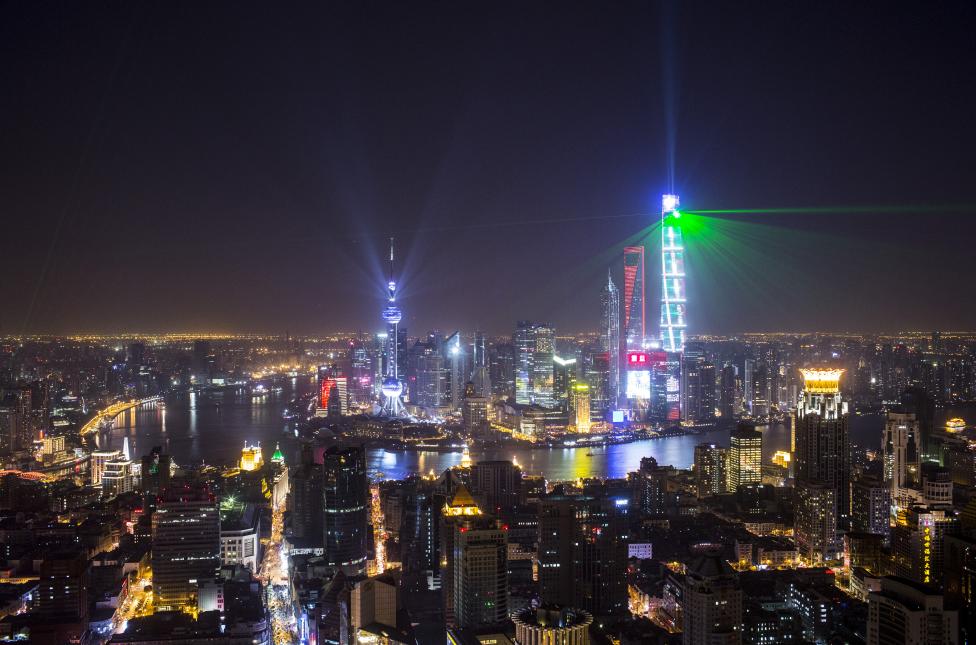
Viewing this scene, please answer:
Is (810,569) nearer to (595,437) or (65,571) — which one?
(65,571)

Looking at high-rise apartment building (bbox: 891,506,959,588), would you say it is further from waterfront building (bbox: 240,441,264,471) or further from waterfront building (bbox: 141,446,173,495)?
waterfront building (bbox: 240,441,264,471)

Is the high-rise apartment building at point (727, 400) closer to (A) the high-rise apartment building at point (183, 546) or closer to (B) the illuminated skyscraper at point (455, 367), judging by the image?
(B) the illuminated skyscraper at point (455, 367)

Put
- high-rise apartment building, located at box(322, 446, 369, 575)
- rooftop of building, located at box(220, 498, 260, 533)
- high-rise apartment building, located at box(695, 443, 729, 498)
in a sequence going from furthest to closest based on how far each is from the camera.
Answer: high-rise apartment building, located at box(695, 443, 729, 498)
rooftop of building, located at box(220, 498, 260, 533)
high-rise apartment building, located at box(322, 446, 369, 575)

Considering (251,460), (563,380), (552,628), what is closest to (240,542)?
(251,460)

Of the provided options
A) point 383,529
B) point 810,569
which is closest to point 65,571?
point 383,529

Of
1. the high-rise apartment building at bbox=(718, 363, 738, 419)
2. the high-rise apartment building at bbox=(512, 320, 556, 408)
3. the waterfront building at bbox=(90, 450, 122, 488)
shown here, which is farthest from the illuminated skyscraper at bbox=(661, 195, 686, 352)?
the waterfront building at bbox=(90, 450, 122, 488)

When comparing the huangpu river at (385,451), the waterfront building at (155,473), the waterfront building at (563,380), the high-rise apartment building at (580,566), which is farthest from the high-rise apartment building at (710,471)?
the waterfront building at (155,473)

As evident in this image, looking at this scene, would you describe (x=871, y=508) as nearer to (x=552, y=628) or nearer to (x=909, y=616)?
(x=909, y=616)
